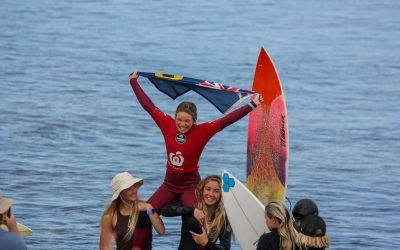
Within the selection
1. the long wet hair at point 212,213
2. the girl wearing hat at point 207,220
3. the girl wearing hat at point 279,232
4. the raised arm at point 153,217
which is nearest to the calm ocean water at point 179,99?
the raised arm at point 153,217

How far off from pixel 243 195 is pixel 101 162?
26.3 feet

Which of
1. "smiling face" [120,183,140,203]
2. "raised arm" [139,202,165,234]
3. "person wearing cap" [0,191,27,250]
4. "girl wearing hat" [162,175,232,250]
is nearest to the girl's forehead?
"girl wearing hat" [162,175,232,250]

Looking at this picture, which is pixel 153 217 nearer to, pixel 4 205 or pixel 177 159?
pixel 177 159

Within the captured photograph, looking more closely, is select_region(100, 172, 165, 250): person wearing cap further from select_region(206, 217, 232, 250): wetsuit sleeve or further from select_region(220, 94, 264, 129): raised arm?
select_region(220, 94, 264, 129): raised arm

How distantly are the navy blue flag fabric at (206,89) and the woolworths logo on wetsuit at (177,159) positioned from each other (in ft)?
2.91

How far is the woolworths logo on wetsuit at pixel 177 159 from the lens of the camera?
10617mm

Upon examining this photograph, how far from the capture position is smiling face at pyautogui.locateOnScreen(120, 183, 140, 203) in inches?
384

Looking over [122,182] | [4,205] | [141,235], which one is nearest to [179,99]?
A: [141,235]

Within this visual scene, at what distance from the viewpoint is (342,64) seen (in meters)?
27.7

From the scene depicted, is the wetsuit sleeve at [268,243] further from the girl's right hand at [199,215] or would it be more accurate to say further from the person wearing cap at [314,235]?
the girl's right hand at [199,215]

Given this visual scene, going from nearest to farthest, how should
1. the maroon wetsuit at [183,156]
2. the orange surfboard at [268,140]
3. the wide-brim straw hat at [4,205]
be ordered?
the wide-brim straw hat at [4,205] < the maroon wetsuit at [183,156] < the orange surfboard at [268,140]

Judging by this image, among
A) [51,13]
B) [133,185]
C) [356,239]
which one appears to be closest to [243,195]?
[133,185]

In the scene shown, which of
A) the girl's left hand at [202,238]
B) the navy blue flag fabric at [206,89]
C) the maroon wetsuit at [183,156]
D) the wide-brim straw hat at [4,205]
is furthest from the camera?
the navy blue flag fabric at [206,89]

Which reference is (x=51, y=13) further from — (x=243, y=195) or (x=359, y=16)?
(x=243, y=195)
